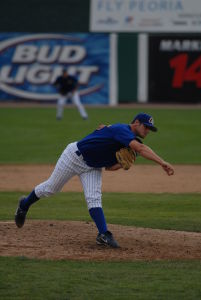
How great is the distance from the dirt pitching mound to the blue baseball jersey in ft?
3.15

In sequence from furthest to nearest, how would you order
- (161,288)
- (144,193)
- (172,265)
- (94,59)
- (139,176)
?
(94,59) → (139,176) → (144,193) → (172,265) → (161,288)

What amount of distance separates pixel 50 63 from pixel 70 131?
319 inches

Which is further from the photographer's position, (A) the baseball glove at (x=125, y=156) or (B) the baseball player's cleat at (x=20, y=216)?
(B) the baseball player's cleat at (x=20, y=216)

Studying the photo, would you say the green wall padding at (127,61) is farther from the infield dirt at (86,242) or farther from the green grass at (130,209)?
the infield dirt at (86,242)

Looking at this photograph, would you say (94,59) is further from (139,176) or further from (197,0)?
(139,176)

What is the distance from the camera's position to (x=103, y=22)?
103 ft

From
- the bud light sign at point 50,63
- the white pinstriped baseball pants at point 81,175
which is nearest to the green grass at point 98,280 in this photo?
the white pinstriped baseball pants at point 81,175

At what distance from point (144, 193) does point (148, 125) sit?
5.25m

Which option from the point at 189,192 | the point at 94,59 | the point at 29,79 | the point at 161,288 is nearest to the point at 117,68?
the point at 94,59

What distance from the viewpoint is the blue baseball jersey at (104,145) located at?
8609 millimetres

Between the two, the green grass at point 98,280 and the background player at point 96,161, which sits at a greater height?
the background player at point 96,161

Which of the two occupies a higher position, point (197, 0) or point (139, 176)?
point (197, 0)

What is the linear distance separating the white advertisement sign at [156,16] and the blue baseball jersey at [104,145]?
22596 mm

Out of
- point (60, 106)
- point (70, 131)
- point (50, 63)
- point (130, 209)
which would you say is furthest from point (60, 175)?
point (50, 63)
